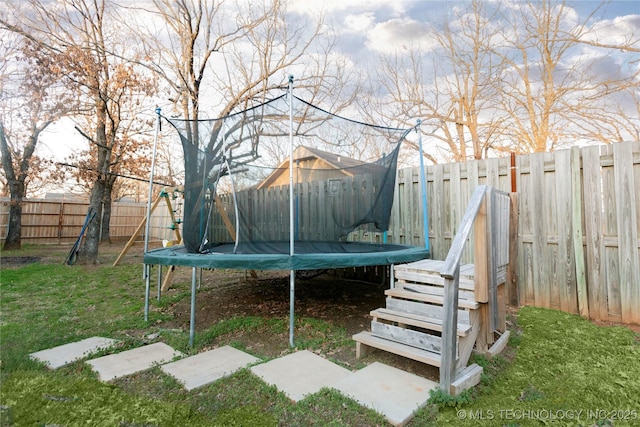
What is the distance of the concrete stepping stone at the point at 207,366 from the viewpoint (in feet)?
6.59

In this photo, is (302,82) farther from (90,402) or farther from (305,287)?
(90,402)

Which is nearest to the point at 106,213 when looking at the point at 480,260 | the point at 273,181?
the point at 273,181

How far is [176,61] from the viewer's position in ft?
25.5

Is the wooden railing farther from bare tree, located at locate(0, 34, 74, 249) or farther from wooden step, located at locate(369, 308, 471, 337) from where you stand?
bare tree, located at locate(0, 34, 74, 249)

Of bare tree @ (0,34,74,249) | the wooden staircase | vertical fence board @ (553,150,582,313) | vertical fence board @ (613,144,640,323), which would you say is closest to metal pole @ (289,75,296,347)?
the wooden staircase

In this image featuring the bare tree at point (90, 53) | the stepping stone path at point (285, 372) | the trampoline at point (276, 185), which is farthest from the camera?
the bare tree at point (90, 53)

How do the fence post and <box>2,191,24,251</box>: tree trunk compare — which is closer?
the fence post

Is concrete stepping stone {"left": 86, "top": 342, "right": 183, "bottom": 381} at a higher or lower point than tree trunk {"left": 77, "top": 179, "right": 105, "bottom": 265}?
lower

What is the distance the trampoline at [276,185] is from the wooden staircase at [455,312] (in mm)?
575

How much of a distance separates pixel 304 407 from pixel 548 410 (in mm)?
1267

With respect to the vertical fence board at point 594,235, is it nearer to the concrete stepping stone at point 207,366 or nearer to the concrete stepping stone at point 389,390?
the concrete stepping stone at point 389,390

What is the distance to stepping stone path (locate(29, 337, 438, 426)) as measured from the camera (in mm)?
1738

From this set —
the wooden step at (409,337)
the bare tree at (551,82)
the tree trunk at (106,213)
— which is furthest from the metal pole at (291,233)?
the tree trunk at (106,213)

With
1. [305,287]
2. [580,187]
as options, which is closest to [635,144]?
[580,187]
